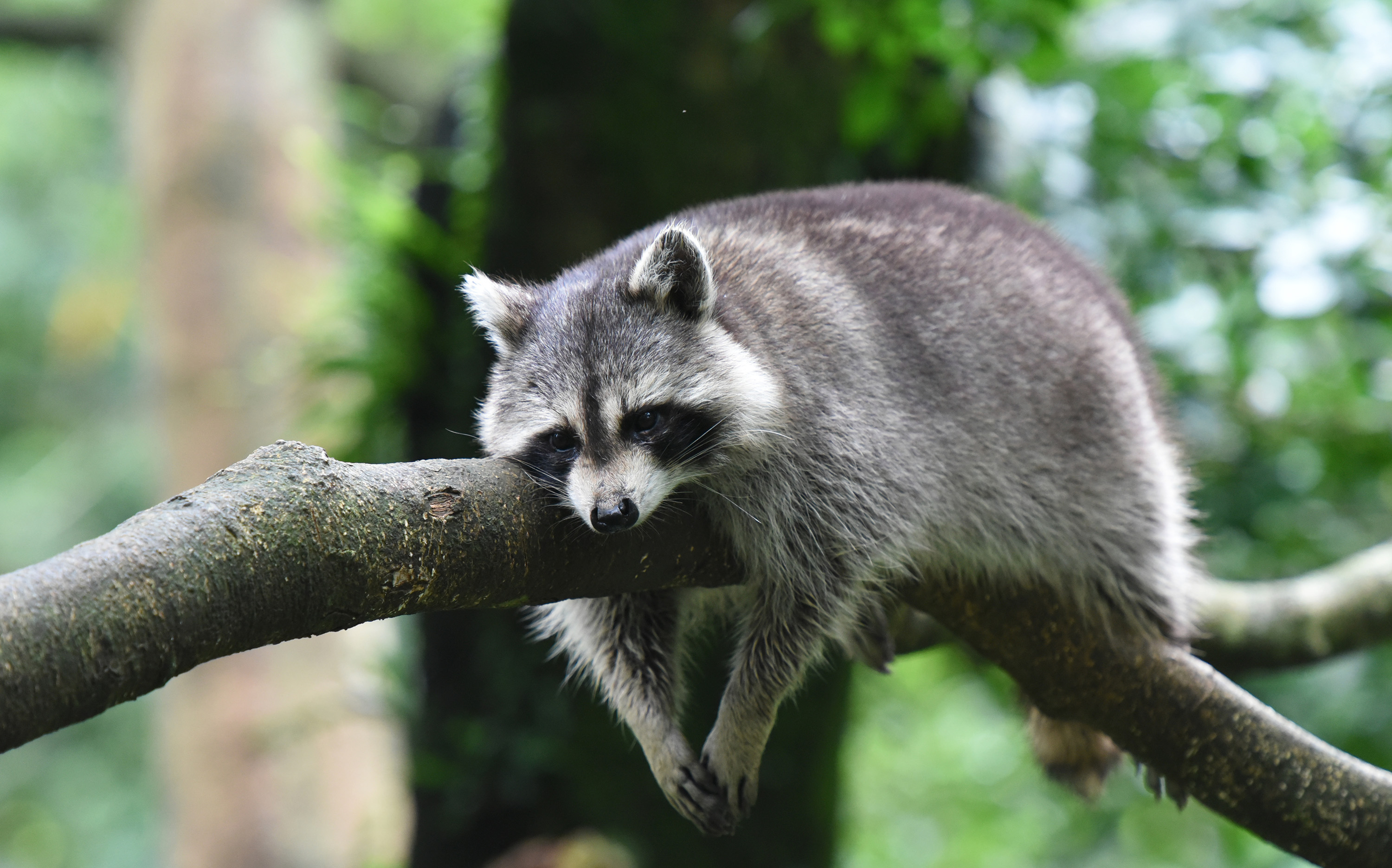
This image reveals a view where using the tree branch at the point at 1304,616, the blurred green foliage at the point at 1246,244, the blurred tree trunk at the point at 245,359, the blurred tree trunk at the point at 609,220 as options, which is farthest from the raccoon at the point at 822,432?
the blurred tree trunk at the point at 245,359

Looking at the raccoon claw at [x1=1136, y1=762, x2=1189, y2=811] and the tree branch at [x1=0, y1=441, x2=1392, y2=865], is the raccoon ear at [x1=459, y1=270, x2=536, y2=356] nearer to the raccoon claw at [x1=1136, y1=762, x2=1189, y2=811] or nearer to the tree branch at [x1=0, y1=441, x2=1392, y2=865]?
the tree branch at [x1=0, y1=441, x2=1392, y2=865]

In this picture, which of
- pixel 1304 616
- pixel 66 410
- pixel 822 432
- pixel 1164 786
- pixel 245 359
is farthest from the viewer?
pixel 66 410

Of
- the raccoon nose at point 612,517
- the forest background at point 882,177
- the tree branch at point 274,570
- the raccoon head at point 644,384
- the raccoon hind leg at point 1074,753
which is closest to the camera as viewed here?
the tree branch at point 274,570

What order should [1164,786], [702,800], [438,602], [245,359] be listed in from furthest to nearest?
[245,359] → [1164,786] → [702,800] → [438,602]

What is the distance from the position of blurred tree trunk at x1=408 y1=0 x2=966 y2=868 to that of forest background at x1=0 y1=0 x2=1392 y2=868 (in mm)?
12

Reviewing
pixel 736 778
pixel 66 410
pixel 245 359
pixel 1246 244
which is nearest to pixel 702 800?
pixel 736 778

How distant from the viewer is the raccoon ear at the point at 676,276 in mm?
2533

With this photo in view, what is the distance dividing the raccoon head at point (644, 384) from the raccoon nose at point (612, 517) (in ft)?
0.55

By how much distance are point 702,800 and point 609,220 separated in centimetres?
278

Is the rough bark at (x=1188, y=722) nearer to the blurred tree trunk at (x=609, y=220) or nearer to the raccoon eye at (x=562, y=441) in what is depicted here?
the raccoon eye at (x=562, y=441)

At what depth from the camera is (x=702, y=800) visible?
2518mm

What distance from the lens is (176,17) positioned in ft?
23.5

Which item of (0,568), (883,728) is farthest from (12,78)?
(883,728)

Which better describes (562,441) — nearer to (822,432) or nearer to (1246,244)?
(822,432)
